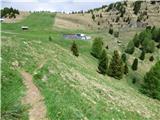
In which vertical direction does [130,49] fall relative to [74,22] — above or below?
below

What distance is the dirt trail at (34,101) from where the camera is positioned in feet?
97.9

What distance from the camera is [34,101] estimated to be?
3294 cm

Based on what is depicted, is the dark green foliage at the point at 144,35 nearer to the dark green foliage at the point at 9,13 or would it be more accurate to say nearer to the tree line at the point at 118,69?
the tree line at the point at 118,69

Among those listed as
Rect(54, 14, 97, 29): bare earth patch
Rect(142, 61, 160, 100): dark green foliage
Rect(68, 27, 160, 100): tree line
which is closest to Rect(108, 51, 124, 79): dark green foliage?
Rect(68, 27, 160, 100): tree line

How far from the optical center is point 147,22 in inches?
7628

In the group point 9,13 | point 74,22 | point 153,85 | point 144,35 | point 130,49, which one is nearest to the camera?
point 153,85

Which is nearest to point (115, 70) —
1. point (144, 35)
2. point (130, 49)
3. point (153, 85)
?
point (153, 85)

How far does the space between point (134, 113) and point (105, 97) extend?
3.74m

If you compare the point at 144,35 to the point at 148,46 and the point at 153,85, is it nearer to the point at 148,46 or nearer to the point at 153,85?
the point at 148,46

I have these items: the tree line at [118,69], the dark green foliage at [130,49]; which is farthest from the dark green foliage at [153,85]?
the dark green foliage at [130,49]

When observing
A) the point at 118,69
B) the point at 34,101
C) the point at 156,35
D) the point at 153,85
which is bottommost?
the point at 156,35

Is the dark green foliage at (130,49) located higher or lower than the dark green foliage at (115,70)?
lower

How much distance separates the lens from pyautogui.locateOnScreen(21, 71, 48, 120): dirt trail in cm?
2985

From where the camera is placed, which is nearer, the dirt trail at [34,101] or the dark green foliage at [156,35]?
the dirt trail at [34,101]
